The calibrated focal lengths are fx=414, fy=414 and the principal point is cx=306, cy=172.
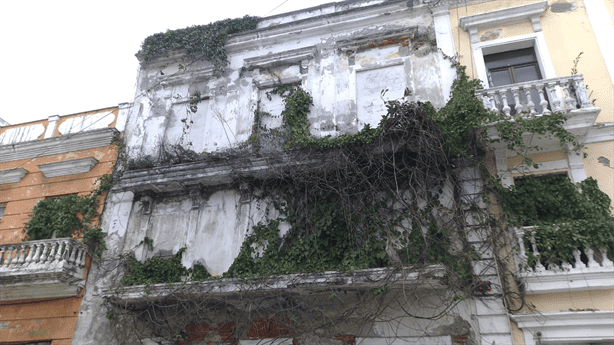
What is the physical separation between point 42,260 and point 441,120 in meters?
8.78

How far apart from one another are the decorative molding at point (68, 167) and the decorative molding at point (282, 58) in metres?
4.80

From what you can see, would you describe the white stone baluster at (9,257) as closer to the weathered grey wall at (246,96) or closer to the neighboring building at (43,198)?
the neighboring building at (43,198)

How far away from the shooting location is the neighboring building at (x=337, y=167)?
6977mm

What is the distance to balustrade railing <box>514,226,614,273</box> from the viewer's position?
6496mm

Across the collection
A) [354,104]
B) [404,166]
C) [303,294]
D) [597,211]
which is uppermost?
[354,104]

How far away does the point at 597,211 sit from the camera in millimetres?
6773

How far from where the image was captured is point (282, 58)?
1062 cm

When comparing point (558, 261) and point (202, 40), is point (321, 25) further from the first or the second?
point (558, 261)

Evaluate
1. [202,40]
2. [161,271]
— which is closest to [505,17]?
[202,40]

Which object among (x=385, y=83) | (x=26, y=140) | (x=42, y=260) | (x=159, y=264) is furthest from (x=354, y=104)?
(x=26, y=140)

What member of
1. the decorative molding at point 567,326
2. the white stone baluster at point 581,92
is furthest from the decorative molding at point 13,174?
the white stone baluster at point 581,92

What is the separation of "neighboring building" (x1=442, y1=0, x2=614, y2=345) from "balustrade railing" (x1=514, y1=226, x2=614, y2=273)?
0.05 ft

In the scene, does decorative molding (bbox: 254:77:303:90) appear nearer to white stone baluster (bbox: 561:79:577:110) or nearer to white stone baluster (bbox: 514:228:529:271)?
white stone baluster (bbox: 561:79:577:110)

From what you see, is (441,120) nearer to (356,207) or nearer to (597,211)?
(356,207)
